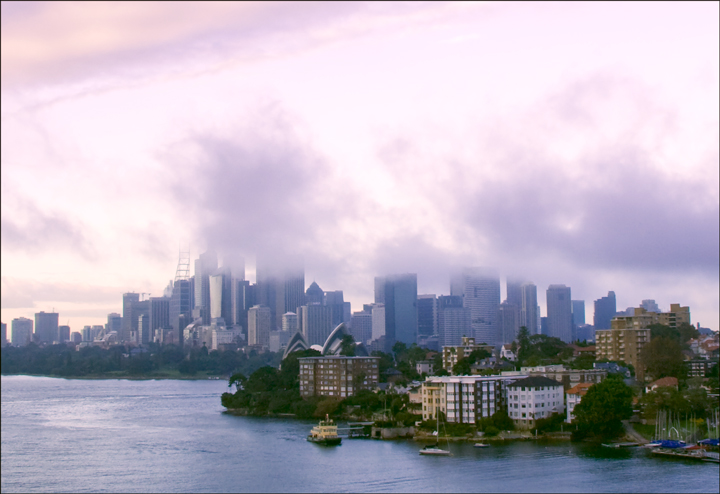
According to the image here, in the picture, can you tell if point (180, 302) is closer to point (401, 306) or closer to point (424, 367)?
point (401, 306)

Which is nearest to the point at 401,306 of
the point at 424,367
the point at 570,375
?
the point at 424,367

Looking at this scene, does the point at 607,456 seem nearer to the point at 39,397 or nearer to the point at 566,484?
the point at 566,484

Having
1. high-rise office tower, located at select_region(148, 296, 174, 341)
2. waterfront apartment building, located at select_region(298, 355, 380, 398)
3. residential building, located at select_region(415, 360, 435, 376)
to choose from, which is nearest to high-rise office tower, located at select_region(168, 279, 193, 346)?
high-rise office tower, located at select_region(148, 296, 174, 341)

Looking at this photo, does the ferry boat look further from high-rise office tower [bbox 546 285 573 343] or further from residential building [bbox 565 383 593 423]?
high-rise office tower [bbox 546 285 573 343]

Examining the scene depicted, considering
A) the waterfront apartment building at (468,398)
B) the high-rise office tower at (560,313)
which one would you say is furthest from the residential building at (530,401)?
the high-rise office tower at (560,313)

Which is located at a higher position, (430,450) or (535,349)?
(535,349)

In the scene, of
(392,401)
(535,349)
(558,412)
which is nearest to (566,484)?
(558,412)
